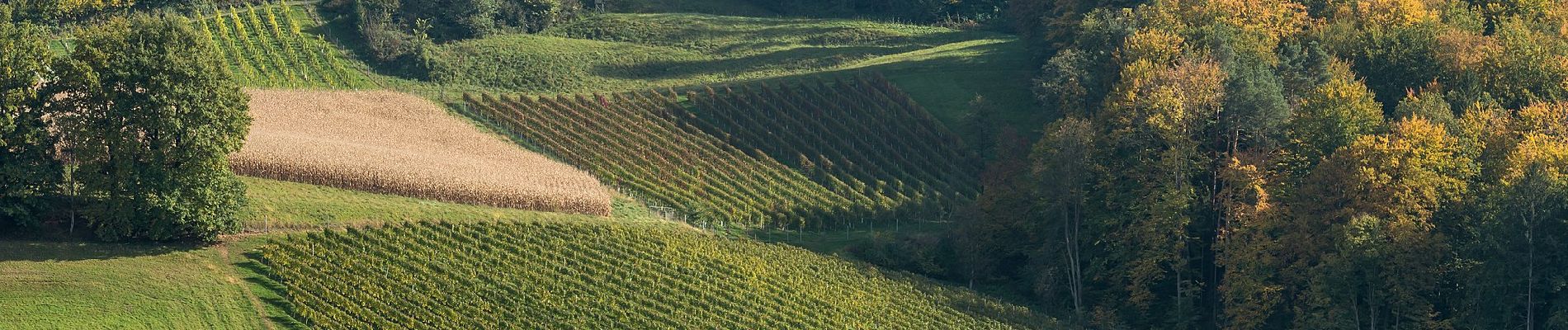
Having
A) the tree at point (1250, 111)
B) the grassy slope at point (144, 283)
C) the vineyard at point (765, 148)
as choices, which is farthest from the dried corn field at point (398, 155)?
the tree at point (1250, 111)

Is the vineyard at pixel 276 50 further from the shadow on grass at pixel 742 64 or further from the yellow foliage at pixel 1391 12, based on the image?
the yellow foliage at pixel 1391 12

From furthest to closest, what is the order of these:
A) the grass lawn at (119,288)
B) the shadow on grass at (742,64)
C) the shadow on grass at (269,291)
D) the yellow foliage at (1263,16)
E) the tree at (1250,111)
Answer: the shadow on grass at (742,64), the yellow foliage at (1263,16), the tree at (1250,111), the shadow on grass at (269,291), the grass lawn at (119,288)

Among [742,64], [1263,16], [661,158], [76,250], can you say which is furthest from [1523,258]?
[76,250]

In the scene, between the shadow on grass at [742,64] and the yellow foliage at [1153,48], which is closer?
the yellow foliage at [1153,48]

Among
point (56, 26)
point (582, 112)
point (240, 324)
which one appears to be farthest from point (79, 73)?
point (56, 26)

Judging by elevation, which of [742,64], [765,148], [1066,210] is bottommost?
[1066,210]

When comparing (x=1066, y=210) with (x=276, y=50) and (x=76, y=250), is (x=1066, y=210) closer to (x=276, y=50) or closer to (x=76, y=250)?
(x=76, y=250)

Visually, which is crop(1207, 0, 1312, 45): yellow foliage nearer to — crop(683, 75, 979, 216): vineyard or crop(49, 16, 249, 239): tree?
crop(683, 75, 979, 216): vineyard
